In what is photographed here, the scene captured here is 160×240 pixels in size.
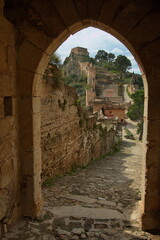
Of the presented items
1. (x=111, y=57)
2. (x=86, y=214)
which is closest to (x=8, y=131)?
(x=86, y=214)

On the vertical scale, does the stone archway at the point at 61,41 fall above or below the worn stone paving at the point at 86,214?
above

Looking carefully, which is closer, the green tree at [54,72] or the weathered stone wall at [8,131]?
the weathered stone wall at [8,131]

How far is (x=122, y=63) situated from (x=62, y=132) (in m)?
60.8

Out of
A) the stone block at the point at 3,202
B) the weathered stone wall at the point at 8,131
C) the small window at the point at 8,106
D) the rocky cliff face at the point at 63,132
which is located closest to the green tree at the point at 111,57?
the rocky cliff face at the point at 63,132

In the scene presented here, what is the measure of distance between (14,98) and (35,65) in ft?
1.99

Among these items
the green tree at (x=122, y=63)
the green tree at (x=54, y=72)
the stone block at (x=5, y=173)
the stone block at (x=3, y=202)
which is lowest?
the stone block at (x=3, y=202)

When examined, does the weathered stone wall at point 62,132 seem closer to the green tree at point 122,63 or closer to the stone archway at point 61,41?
the stone archway at point 61,41

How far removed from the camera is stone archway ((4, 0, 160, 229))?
2.92m

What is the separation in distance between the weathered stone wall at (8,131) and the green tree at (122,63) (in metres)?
63.4

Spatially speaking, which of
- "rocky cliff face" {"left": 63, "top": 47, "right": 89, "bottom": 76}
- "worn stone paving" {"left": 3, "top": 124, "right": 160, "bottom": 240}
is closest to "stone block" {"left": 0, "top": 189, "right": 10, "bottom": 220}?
"worn stone paving" {"left": 3, "top": 124, "right": 160, "bottom": 240}

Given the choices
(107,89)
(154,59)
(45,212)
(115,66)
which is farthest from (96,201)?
(115,66)

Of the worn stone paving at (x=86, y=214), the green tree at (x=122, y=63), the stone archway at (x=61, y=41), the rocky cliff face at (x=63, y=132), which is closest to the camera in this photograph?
the stone archway at (x=61, y=41)

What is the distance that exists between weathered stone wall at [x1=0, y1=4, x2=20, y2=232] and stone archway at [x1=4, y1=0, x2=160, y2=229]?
15 centimetres

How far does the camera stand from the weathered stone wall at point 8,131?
9.62ft
